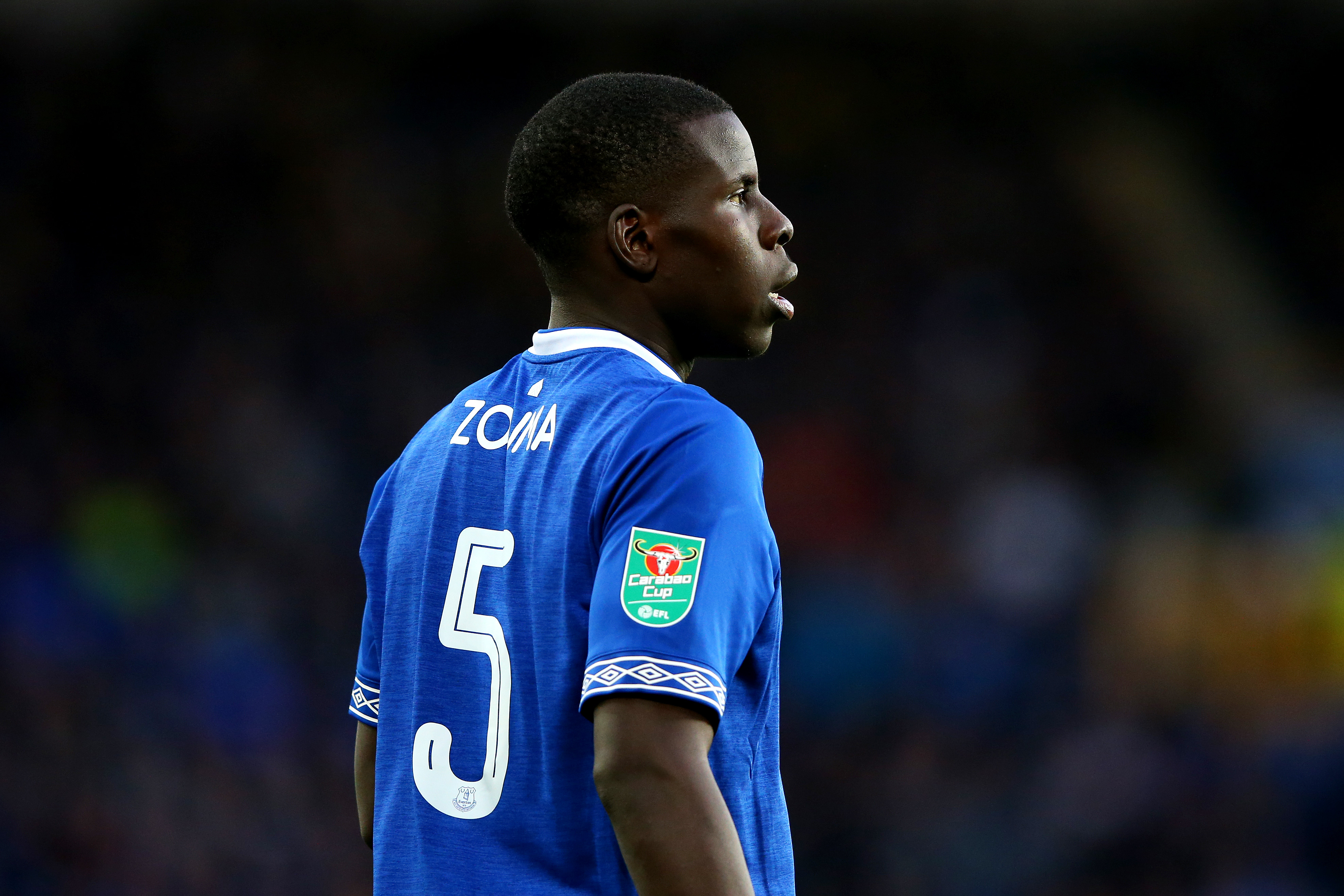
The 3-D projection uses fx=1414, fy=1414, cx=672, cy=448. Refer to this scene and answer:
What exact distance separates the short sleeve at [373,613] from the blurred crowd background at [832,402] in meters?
4.86

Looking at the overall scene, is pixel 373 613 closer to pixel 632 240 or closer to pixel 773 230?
pixel 632 240

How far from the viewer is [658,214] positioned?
5.64 feet

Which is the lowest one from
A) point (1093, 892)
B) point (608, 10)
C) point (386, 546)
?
point (1093, 892)

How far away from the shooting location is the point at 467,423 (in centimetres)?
174

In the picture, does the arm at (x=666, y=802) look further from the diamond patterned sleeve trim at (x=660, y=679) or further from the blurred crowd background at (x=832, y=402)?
the blurred crowd background at (x=832, y=402)

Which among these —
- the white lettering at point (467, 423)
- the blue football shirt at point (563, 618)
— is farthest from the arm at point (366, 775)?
the white lettering at point (467, 423)

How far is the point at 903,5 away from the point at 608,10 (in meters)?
1.66

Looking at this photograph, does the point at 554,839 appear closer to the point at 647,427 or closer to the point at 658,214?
the point at 647,427

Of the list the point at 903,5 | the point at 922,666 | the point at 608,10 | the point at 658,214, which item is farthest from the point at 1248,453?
the point at 658,214

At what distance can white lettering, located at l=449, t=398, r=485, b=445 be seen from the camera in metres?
1.72

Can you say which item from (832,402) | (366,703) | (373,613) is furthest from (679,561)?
(832,402)

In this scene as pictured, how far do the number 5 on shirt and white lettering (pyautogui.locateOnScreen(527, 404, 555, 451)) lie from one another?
0.10m

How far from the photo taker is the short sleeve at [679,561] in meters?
1.41

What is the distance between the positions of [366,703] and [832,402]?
592cm
